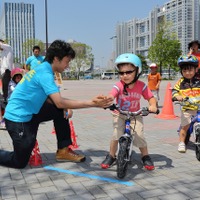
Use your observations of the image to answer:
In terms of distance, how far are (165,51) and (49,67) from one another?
47.0 m

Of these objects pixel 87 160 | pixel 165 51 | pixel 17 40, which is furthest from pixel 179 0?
pixel 87 160

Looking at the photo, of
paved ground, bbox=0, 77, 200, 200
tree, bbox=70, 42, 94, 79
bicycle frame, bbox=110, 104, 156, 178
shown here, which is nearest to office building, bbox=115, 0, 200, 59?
tree, bbox=70, 42, 94, 79

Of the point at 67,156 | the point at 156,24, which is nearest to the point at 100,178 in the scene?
the point at 67,156

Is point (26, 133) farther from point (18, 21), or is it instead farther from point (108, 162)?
point (18, 21)

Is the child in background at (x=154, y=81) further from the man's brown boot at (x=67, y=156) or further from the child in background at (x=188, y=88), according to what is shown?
the man's brown boot at (x=67, y=156)

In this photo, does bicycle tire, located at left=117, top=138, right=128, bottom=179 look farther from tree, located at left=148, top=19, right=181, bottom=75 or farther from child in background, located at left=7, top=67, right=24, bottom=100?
tree, located at left=148, top=19, right=181, bottom=75

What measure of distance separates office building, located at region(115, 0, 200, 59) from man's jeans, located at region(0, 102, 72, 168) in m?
75.1

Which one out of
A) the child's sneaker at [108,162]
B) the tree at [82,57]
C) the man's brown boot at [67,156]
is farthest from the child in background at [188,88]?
the tree at [82,57]

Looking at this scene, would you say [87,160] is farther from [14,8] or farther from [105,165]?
[14,8]

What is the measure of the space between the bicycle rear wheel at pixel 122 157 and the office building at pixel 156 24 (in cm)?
7552

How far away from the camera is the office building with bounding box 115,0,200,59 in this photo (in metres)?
97.4

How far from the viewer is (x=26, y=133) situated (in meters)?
3.88

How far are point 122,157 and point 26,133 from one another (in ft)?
4.32

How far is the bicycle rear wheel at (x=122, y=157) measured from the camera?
357 centimetres
